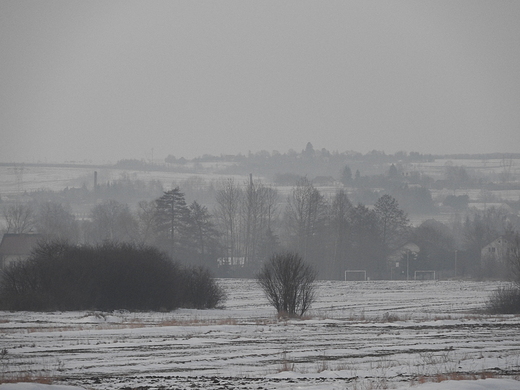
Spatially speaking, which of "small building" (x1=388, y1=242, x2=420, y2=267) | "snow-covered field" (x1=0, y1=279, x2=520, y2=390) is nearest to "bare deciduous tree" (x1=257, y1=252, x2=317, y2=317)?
"snow-covered field" (x1=0, y1=279, x2=520, y2=390)

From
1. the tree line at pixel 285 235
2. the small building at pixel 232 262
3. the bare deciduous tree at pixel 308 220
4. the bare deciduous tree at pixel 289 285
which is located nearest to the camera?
the bare deciduous tree at pixel 289 285

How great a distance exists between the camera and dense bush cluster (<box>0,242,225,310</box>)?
45406 millimetres

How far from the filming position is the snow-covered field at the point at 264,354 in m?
16.0

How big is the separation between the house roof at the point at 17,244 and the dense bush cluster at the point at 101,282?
59.2 metres

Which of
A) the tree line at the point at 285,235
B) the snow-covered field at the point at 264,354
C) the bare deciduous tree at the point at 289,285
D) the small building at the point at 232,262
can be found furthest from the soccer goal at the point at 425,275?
the snow-covered field at the point at 264,354

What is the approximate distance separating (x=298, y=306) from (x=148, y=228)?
73.8 meters

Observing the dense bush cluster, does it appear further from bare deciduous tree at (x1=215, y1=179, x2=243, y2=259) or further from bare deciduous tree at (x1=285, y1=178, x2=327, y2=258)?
bare deciduous tree at (x1=215, y1=179, x2=243, y2=259)

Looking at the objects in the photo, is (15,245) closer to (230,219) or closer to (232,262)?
Answer: (232,262)

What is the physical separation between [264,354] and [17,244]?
9490cm

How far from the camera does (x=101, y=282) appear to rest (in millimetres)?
47312

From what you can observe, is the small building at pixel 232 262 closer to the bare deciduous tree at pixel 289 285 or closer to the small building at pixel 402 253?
the small building at pixel 402 253

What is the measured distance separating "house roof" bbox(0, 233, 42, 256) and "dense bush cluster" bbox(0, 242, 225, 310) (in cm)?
5922

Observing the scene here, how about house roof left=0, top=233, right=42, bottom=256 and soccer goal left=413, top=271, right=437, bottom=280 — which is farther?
soccer goal left=413, top=271, right=437, bottom=280

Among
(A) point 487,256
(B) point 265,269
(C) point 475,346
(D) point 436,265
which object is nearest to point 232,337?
(C) point 475,346
